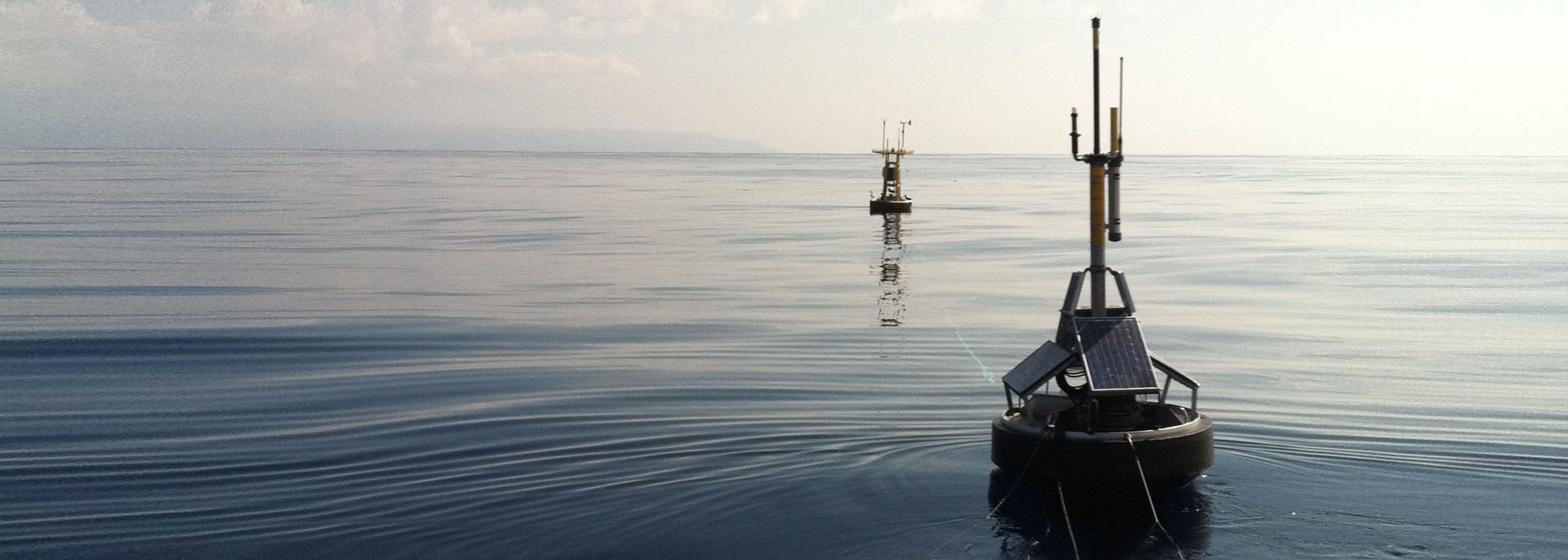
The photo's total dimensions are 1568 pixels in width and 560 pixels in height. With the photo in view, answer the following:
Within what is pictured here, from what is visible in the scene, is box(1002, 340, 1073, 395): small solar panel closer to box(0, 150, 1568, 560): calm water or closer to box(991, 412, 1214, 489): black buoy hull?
box(991, 412, 1214, 489): black buoy hull

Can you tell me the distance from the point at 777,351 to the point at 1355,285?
72.6ft

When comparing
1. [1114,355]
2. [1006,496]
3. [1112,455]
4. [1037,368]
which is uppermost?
[1114,355]

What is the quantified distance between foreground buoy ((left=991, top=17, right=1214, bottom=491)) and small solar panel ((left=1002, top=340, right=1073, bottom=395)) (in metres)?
0.01

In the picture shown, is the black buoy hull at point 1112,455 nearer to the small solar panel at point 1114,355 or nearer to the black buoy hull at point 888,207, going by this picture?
the small solar panel at point 1114,355

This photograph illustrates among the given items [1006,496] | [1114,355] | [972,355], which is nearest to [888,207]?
[972,355]

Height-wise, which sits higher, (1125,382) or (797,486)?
(1125,382)

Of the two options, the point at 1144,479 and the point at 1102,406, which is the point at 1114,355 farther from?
the point at 1144,479

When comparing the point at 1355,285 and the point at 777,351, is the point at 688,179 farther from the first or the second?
the point at 777,351

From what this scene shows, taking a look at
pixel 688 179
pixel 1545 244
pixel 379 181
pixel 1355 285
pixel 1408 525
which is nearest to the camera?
pixel 1408 525

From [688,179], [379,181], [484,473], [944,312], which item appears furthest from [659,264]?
[688,179]

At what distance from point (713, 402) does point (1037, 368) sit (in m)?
7.00

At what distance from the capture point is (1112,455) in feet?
45.6

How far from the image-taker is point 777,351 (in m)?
25.6

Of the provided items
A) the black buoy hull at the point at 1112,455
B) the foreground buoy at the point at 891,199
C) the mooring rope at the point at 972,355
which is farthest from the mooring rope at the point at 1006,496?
the foreground buoy at the point at 891,199
